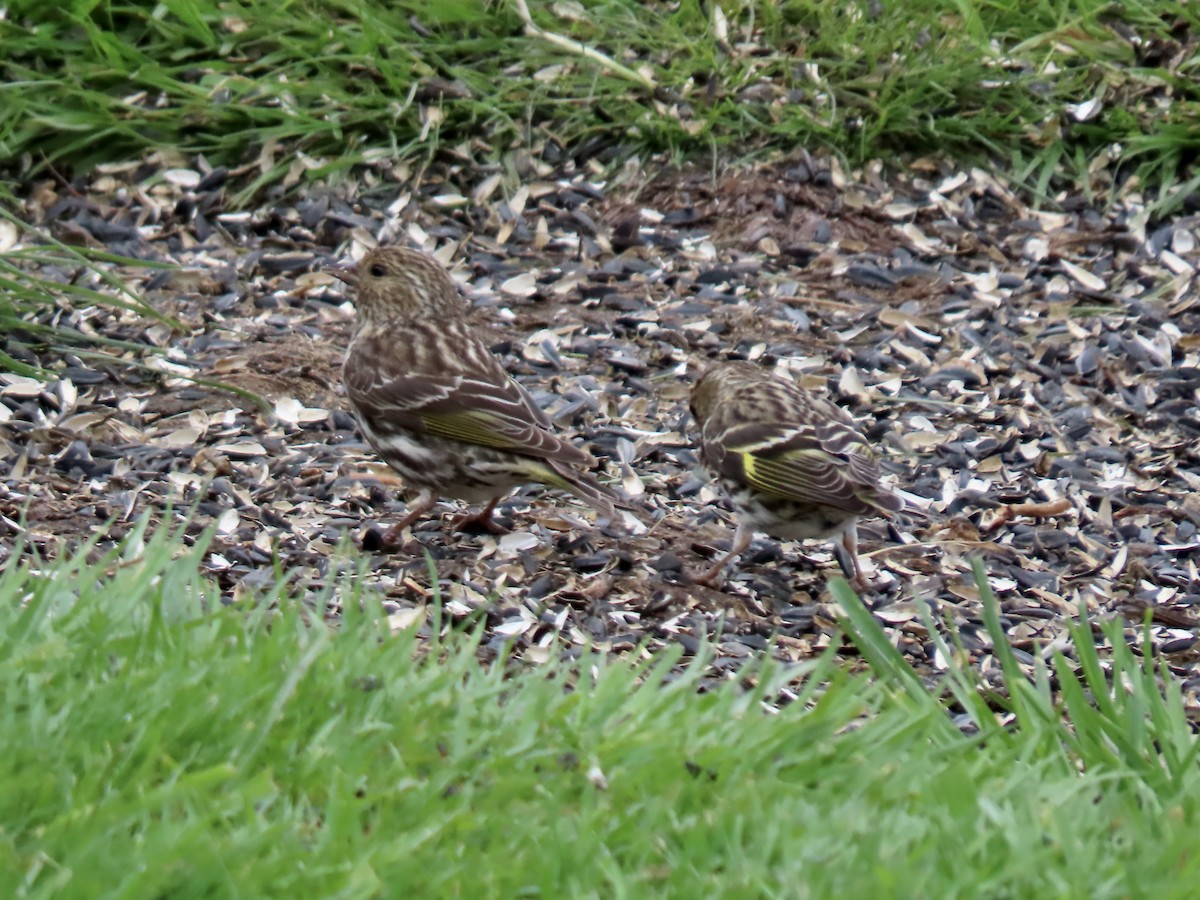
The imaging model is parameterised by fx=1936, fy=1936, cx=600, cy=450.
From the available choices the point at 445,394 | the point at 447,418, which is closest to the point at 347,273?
the point at 445,394

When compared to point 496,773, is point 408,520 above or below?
below

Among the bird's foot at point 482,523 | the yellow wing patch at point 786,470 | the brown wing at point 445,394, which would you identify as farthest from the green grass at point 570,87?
the yellow wing patch at point 786,470

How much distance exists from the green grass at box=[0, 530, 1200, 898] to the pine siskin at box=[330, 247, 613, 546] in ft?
5.75

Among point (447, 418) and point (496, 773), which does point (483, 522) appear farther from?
point (496, 773)

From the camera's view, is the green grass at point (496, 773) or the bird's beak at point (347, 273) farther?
the bird's beak at point (347, 273)

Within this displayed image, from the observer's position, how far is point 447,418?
19.4 ft

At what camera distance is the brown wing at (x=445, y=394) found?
18.8 ft

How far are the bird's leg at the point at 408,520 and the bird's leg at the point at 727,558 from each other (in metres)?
0.90

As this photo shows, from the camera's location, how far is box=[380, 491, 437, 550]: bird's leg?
5.77m

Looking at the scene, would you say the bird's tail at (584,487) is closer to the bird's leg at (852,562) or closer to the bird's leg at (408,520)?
the bird's leg at (408,520)

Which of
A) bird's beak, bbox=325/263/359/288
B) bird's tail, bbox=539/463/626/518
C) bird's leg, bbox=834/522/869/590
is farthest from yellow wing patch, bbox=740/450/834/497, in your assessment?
bird's beak, bbox=325/263/359/288

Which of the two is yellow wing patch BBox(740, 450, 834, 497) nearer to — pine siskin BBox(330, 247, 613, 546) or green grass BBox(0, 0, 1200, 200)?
pine siskin BBox(330, 247, 613, 546)

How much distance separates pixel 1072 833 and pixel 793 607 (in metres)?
2.36

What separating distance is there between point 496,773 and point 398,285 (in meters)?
3.41
